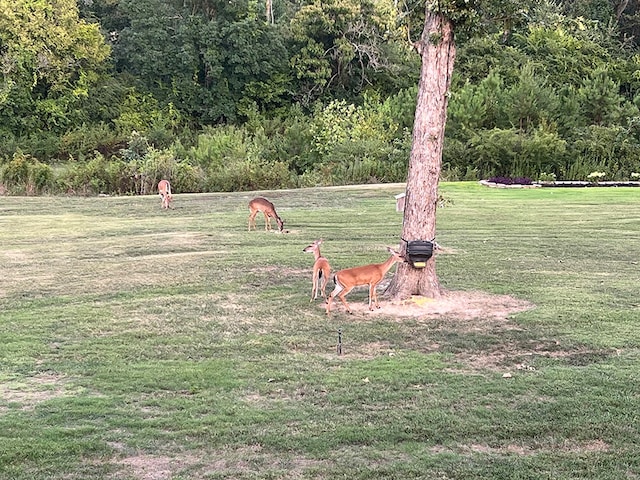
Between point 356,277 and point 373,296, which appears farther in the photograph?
point 373,296

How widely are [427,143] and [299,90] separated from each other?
97.5 feet

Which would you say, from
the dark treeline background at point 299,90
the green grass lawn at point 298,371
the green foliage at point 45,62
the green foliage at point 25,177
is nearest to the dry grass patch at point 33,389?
the green grass lawn at point 298,371

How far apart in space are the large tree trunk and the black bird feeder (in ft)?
0.42

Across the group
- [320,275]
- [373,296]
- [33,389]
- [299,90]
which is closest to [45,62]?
[299,90]

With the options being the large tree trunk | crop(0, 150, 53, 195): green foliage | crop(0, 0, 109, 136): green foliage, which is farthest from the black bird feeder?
crop(0, 0, 109, 136): green foliage

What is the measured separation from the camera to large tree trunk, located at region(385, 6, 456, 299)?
261 inches

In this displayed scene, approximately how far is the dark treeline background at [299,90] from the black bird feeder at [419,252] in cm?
1643

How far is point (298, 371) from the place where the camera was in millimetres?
5043

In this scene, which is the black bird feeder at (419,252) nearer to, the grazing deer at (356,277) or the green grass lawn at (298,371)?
the grazing deer at (356,277)

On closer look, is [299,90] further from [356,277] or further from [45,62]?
[356,277]

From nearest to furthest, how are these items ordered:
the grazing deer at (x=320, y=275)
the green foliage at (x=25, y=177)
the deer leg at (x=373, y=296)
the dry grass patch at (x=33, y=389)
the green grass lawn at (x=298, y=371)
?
the green grass lawn at (x=298, y=371) → the dry grass patch at (x=33, y=389) → the deer leg at (x=373, y=296) → the grazing deer at (x=320, y=275) → the green foliage at (x=25, y=177)

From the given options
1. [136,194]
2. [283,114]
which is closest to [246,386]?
[136,194]

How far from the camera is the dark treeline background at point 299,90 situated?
24.7 meters

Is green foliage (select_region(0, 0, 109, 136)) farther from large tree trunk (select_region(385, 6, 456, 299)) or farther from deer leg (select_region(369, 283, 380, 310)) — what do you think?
deer leg (select_region(369, 283, 380, 310))
